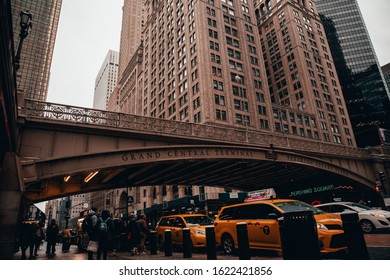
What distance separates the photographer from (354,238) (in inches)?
217

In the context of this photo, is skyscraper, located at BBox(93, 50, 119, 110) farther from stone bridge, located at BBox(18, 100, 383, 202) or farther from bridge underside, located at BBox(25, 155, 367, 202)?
stone bridge, located at BBox(18, 100, 383, 202)

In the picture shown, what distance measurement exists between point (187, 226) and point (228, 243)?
2.73 meters

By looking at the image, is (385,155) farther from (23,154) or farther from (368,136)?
(23,154)

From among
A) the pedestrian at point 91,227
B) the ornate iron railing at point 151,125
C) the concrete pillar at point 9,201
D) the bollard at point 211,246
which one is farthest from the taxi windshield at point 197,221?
the concrete pillar at point 9,201

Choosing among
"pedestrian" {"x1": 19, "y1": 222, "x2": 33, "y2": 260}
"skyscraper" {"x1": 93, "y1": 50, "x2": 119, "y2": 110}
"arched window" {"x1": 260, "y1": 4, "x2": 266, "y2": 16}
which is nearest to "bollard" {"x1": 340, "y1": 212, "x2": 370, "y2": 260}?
"pedestrian" {"x1": 19, "y1": 222, "x2": 33, "y2": 260}

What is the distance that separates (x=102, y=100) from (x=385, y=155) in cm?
16729

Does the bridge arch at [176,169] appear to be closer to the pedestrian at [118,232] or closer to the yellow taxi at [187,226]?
the pedestrian at [118,232]

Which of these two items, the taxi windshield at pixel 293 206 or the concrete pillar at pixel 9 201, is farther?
the concrete pillar at pixel 9 201

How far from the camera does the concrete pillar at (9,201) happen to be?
31.0ft

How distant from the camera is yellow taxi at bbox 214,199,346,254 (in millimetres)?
6992

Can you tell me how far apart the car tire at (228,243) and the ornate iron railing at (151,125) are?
779cm

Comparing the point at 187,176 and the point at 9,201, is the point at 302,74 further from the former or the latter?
the point at 9,201

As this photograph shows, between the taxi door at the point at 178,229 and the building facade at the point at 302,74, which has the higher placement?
the building facade at the point at 302,74

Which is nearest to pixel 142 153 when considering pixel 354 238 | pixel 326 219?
pixel 326 219
